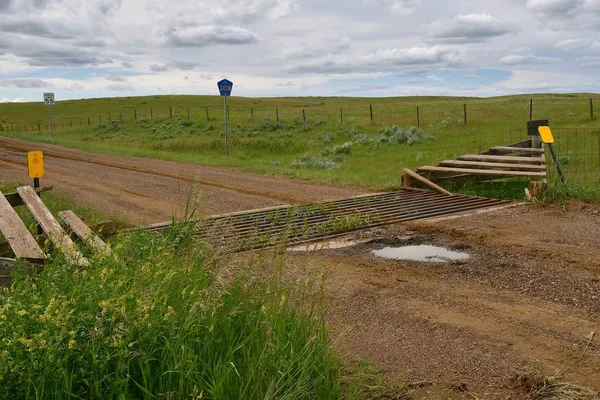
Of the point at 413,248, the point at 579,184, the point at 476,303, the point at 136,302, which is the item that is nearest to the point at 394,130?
the point at 579,184

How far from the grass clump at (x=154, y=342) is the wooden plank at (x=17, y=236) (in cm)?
127

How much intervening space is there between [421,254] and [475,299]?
5.90 feet

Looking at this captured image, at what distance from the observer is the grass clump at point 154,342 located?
3352mm

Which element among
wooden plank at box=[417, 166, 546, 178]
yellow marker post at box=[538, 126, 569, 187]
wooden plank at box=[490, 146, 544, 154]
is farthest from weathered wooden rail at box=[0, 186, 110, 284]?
wooden plank at box=[490, 146, 544, 154]

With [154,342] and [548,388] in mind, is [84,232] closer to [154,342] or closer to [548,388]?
[154,342]

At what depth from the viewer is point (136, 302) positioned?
12.5 feet

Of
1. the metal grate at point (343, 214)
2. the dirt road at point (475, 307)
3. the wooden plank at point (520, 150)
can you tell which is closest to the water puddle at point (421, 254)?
the dirt road at point (475, 307)

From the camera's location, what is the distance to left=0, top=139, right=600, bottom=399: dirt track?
14.8 feet

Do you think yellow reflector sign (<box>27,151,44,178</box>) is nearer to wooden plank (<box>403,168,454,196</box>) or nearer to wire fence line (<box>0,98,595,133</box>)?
wooden plank (<box>403,168,454,196</box>)

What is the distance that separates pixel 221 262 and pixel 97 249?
1.05 metres

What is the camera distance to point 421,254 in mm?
7660

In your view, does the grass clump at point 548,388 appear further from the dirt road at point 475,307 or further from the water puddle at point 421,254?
the water puddle at point 421,254

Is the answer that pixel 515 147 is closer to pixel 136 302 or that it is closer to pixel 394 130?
pixel 136 302

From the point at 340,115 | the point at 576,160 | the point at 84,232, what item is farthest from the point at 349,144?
the point at 340,115
